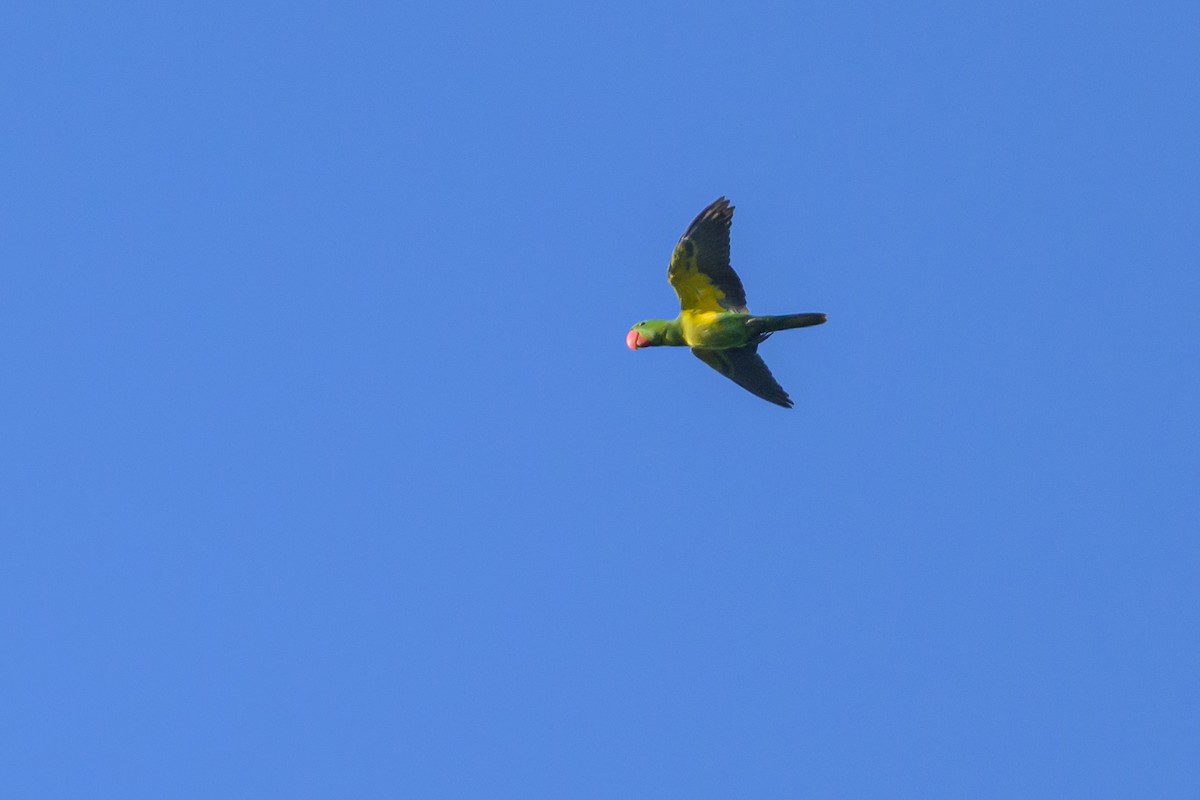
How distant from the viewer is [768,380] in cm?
3681

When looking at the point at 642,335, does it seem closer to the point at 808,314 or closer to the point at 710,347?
the point at 710,347

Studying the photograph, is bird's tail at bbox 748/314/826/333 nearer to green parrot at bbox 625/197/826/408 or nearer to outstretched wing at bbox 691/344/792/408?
green parrot at bbox 625/197/826/408

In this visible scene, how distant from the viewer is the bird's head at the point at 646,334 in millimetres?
37375

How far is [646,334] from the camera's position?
1480 inches

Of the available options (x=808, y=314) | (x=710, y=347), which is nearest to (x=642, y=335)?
(x=710, y=347)

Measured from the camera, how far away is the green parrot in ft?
117

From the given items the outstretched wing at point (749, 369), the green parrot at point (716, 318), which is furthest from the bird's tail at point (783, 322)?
the outstretched wing at point (749, 369)

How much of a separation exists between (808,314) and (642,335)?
4143 mm

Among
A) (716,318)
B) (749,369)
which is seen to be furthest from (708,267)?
(749,369)

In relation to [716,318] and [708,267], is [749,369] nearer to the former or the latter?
[716,318]

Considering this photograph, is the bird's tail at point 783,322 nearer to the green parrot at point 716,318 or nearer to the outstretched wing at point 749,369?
the green parrot at point 716,318

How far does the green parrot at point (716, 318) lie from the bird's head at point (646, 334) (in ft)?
0.06

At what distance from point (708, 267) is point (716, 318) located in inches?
35.8

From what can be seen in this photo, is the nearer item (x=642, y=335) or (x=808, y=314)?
(x=808, y=314)
